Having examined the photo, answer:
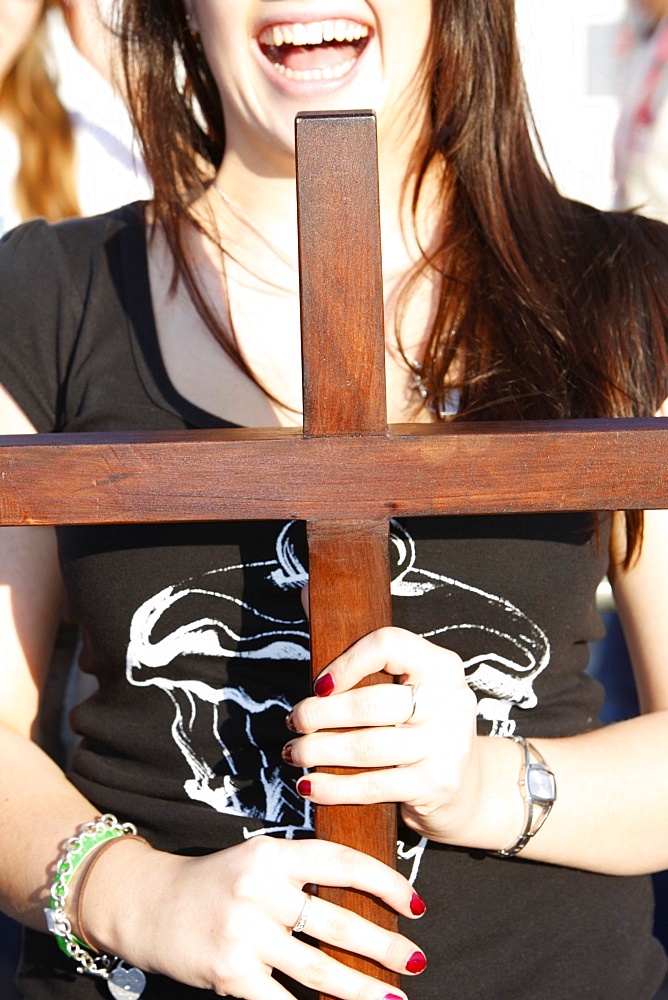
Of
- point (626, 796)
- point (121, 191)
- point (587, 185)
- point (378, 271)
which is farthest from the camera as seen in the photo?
point (587, 185)

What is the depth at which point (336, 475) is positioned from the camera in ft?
2.47

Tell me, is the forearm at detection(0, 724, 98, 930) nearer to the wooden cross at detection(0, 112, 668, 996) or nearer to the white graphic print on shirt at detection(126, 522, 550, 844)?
the white graphic print on shirt at detection(126, 522, 550, 844)

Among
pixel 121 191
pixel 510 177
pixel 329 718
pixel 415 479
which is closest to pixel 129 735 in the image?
pixel 329 718

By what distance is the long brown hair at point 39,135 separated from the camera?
2.29 metres

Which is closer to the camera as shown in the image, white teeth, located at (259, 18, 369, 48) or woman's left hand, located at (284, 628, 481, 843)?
woman's left hand, located at (284, 628, 481, 843)

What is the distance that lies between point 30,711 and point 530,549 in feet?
1.49

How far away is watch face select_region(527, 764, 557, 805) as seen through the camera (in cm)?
92

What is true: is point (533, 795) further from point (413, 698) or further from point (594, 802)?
point (413, 698)

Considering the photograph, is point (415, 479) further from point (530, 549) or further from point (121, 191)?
point (121, 191)

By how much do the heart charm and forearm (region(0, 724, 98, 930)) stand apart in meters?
0.07

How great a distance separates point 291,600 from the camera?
0.99 meters

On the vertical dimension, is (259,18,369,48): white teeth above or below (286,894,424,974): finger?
above

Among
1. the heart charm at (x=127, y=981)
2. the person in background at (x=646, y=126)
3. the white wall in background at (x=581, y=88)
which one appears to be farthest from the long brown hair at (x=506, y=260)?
the white wall in background at (x=581, y=88)

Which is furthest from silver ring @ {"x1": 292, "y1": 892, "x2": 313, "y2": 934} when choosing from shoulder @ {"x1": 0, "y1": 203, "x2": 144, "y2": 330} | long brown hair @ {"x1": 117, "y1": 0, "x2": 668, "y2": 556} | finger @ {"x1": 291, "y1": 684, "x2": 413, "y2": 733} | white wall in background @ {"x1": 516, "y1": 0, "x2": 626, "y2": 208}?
white wall in background @ {"x1": 516, "y1": 0, "x2": 626, "y2": 208}
